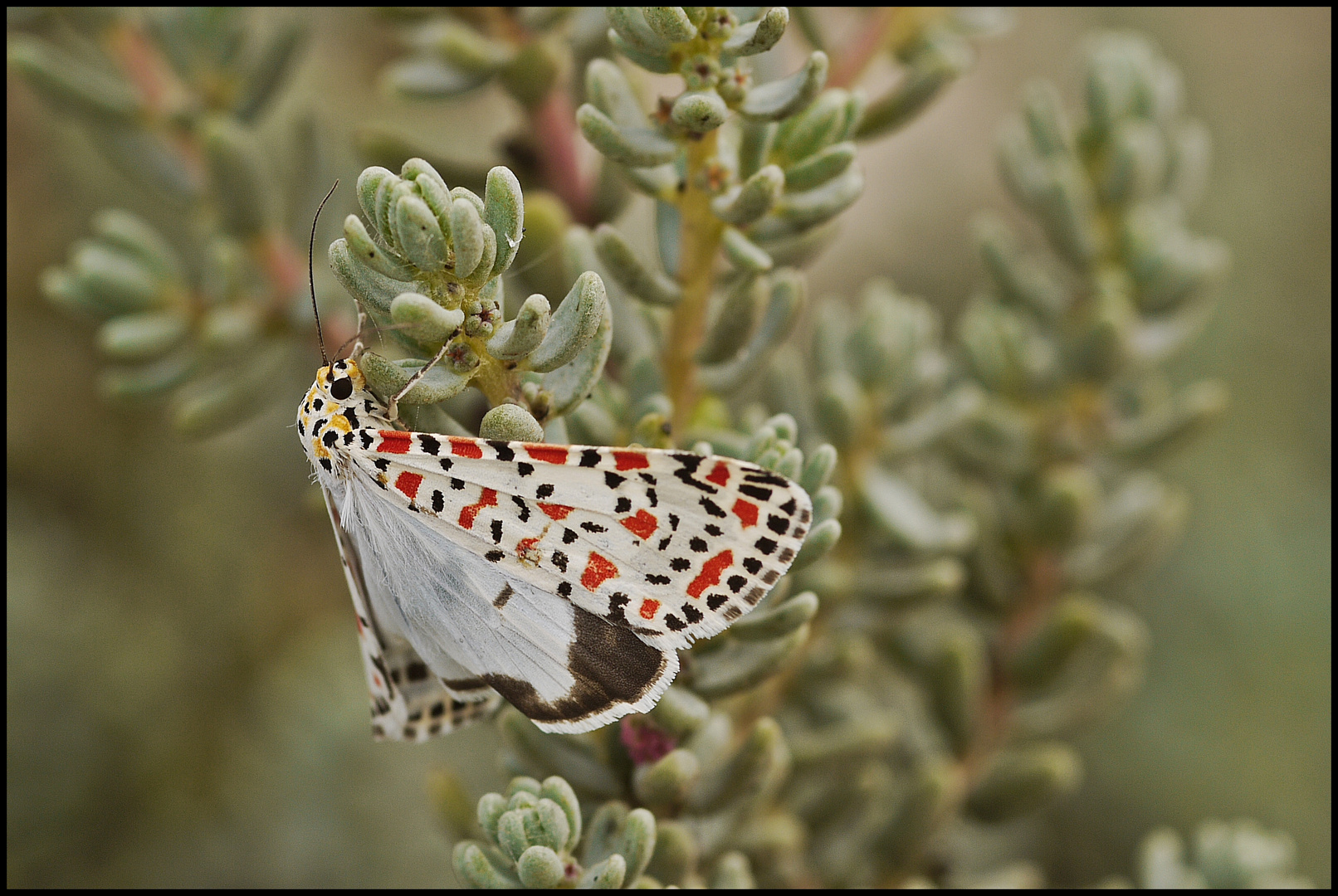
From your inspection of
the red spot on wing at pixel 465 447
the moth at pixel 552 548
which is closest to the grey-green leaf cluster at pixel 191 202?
the moth at pixel 552 548

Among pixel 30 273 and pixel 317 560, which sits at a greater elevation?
pixel 30 273

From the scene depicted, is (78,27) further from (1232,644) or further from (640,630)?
(1232,644)

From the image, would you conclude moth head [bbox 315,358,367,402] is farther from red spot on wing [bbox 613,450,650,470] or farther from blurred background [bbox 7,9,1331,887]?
blurred background [bbox 7,9,1331,887]

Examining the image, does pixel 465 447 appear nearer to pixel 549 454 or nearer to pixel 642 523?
pixel 549 454

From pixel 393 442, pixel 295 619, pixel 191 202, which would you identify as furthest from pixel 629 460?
pixel 295 619

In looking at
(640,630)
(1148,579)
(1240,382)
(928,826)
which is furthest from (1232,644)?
(640,630)

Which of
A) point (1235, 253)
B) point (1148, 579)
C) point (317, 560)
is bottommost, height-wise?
point (1148, 579)
